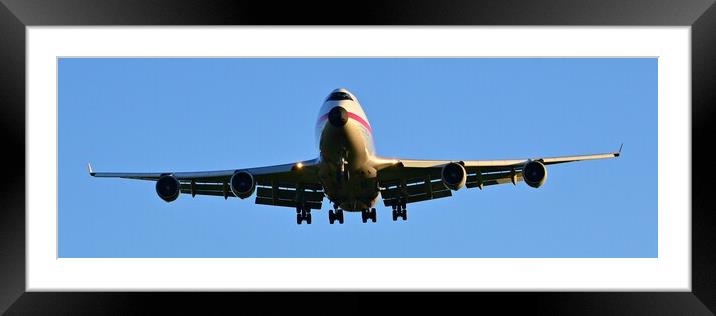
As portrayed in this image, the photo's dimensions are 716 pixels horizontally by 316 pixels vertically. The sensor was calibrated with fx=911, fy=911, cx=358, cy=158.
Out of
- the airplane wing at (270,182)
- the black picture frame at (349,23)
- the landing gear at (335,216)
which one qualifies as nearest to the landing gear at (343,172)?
the airplane wing at (270,182)

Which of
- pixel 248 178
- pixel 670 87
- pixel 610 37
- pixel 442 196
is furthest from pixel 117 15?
pixel 442 196

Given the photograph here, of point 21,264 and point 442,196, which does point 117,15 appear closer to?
point 21,264

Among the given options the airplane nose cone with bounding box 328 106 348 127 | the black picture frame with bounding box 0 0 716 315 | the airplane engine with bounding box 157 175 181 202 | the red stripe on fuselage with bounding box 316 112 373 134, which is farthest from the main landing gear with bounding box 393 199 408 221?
the black picture frame with bounding box 0 0 716 315

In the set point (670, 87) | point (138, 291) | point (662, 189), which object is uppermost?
point (670, 87)

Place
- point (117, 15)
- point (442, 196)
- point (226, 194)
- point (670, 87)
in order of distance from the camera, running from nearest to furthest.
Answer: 1. point (117, 15)
2. point (670, 87)
3. point (226, 194)
4. point (442, 196)

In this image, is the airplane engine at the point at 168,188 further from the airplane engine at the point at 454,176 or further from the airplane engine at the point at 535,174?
the airplane engine at the point at 535,174

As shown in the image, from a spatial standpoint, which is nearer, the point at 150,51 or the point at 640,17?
the point at 640,17
